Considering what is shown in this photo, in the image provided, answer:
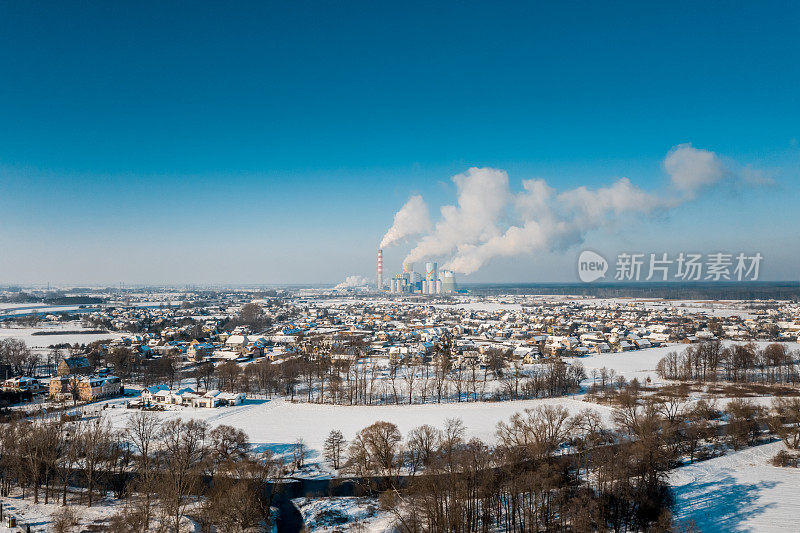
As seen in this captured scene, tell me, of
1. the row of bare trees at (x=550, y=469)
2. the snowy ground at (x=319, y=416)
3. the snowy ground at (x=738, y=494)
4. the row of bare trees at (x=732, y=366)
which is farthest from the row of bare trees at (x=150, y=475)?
the row of bare trees at (x=732, y=366)

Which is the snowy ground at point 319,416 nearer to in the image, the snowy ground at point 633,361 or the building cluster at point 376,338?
the building cluster at point 376,338

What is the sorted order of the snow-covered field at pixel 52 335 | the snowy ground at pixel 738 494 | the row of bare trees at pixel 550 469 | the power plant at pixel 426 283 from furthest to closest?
the power plant at pixel 426 283 → the snow-covered field at pixel 52 335 → the snowy ground at pixel 738 494 → the row of bare trees at pixel 550 469

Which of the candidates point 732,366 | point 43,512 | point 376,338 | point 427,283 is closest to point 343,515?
point 43,512

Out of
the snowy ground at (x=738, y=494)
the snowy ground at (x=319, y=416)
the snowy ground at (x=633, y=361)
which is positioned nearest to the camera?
the snowy ground at (x=738, y=494)

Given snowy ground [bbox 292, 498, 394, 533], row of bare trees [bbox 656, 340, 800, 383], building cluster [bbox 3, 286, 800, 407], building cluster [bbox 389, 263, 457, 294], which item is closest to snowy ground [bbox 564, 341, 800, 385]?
row of bare trees [bbox 656, 340, 800, 383]

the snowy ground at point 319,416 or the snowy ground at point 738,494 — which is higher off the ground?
the snowy ground at point 738,494

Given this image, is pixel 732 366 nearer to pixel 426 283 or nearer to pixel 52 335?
pixel 52 335

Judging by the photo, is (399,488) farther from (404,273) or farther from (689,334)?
(404,273)
